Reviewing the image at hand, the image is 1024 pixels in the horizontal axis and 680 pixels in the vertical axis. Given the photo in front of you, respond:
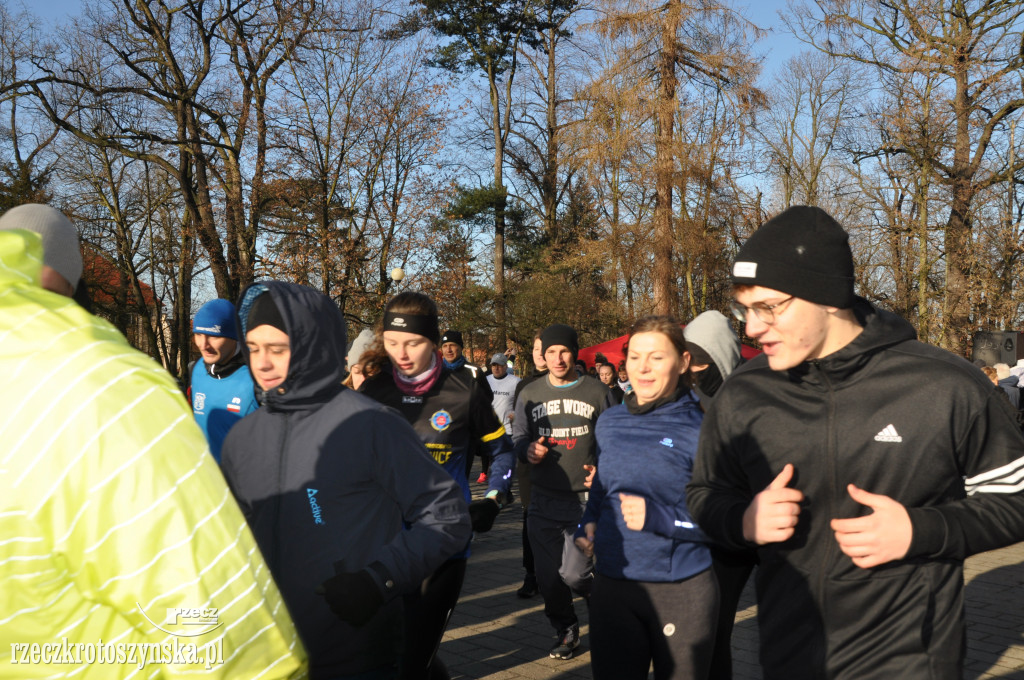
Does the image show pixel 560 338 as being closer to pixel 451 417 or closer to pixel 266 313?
pixel 451 417

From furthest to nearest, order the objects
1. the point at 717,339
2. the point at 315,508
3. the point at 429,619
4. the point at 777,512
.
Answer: the point at 717,339 → the point at 429,619 → the point at 315,508 → the point at 777,512

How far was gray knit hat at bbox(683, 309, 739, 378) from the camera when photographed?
15.9 feet

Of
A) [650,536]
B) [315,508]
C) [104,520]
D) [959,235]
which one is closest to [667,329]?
[650,536]

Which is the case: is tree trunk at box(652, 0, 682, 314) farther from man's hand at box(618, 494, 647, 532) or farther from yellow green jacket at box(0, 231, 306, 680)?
yellow green jacket at box(0, 231, 306, 680)

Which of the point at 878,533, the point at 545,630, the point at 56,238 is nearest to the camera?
the point at 56,238

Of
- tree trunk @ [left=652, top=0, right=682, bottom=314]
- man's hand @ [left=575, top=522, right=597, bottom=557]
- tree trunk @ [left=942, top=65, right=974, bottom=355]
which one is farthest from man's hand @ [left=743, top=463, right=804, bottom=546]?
tree trunk @ [left=652, top=0, right=682, bottom=314]

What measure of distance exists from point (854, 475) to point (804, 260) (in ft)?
1.93

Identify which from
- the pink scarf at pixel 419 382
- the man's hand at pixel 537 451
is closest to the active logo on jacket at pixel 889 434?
the pink scarf at pixel 419 382

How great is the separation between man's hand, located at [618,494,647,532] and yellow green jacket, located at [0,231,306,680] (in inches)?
93.4

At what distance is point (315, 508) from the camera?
8.83ft

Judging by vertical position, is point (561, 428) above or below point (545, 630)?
above

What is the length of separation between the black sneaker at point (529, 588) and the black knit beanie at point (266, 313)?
516 centimetres

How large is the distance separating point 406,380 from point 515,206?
27971 mm

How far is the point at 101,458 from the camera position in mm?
1169
